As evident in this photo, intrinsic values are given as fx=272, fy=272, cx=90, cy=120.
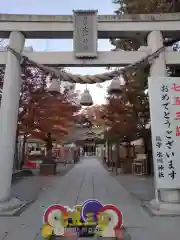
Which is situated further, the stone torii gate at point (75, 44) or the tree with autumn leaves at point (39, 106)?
the tree with autumn leaves at point (39, 106)

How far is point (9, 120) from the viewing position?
288 inches

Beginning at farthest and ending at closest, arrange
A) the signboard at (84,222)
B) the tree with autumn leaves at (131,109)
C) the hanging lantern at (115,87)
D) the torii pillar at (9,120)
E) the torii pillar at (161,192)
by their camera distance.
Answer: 1. the tree with autumn leaves at (131,109)
2. the torii pillar at (9,120)
3. the hanging lantern at (115,87)
4. the torii pillar at (161,192)
5. the signboard at (84,222)

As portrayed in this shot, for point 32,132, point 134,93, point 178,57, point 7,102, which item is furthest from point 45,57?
point 32,132

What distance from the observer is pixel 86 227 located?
4059mm

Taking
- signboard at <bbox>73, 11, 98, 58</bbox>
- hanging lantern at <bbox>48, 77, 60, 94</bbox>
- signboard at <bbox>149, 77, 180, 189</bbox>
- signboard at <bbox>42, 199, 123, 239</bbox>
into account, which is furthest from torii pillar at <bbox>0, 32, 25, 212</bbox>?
signboard at <bbox>149, 77, 180, 189</bbox>

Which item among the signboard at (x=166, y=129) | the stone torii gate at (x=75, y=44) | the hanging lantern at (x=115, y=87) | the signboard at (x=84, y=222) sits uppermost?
the stone torii gate at (x=75, y=44)

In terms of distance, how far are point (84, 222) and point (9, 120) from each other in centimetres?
413

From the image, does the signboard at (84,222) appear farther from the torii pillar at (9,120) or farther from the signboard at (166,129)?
the torii pillar at (9,120)

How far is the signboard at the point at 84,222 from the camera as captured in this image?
405 centimetres

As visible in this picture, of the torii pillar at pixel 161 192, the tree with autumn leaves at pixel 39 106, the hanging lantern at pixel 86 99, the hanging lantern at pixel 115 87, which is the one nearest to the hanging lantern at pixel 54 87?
the hanging lantern at pixel 86 99

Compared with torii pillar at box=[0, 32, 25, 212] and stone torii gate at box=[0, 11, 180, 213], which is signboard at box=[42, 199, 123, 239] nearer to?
torii pillar at box=[0, 32, 25, 212]

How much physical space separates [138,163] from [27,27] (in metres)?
12.7

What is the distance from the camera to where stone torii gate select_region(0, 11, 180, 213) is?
7320 mm

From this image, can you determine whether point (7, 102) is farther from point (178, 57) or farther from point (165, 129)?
point (178, 57)
